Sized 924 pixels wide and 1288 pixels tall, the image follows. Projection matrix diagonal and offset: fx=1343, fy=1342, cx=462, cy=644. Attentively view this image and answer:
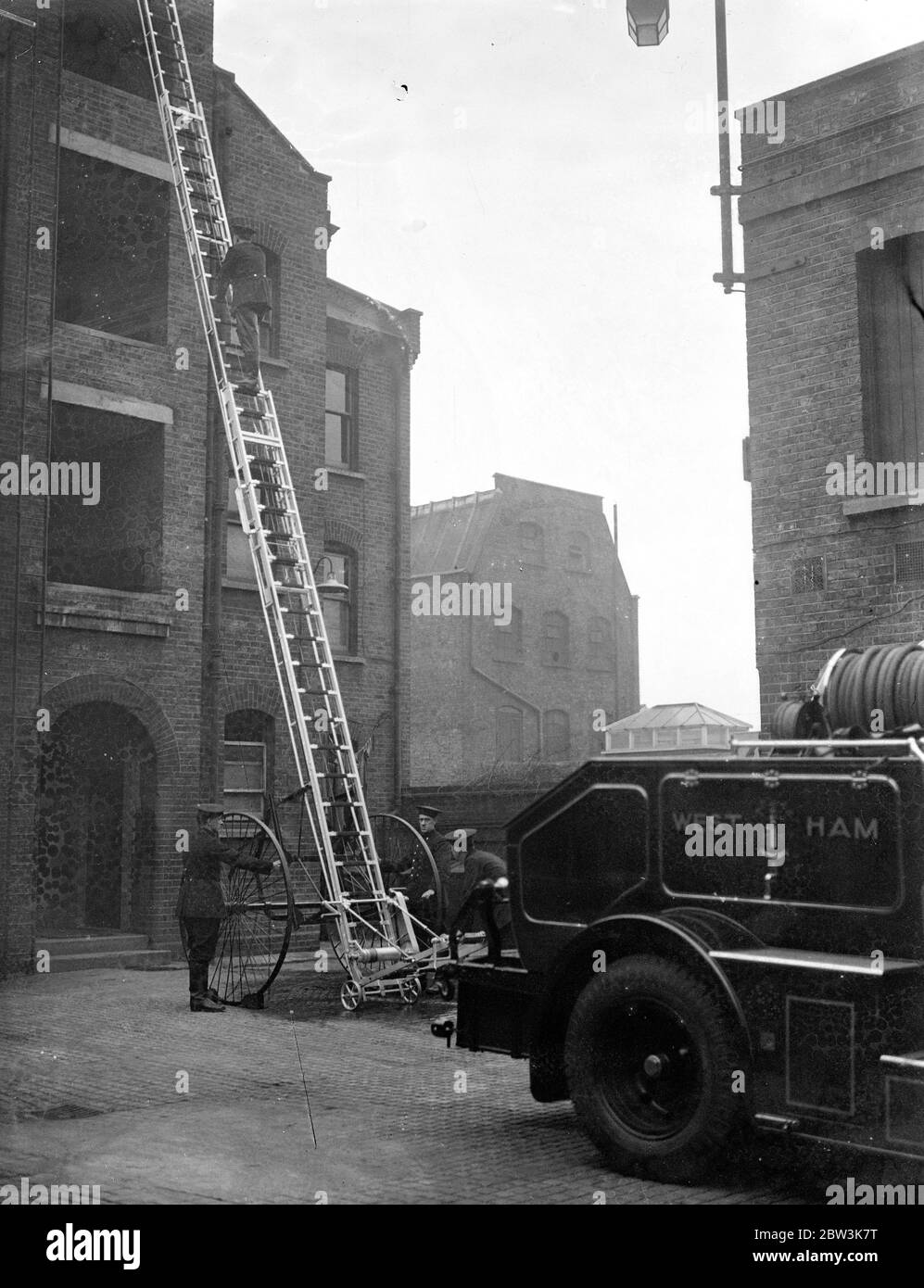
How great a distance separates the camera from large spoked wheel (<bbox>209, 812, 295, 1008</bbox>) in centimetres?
1090

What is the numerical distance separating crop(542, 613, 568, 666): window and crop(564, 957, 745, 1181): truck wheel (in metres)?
2.18

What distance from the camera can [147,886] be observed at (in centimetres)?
1448

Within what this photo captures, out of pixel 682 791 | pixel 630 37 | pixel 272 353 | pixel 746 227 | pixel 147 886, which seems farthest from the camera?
pixel 272 353

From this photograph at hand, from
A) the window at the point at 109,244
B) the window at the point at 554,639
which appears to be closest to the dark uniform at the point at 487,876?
the window at the point at 554,639

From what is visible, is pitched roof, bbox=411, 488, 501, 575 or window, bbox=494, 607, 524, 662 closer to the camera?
window, bbox=494, 607, 524, 662

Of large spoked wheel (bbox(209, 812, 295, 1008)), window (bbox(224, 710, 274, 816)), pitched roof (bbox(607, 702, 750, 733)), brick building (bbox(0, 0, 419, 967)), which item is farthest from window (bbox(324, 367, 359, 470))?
pitched roof (bbox(607, 702, 750, 733))


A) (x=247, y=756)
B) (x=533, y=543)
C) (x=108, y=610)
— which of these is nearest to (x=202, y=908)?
(x=108, y=610)

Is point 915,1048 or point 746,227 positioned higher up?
point 746,227

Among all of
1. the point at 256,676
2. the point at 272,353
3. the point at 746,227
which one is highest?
the point at 272,353

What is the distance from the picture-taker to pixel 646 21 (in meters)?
6.58

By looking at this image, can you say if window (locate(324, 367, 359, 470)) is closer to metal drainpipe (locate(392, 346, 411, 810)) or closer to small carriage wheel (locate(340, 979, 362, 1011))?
metal drainpipe (locate(392, 346, 411, 810))
